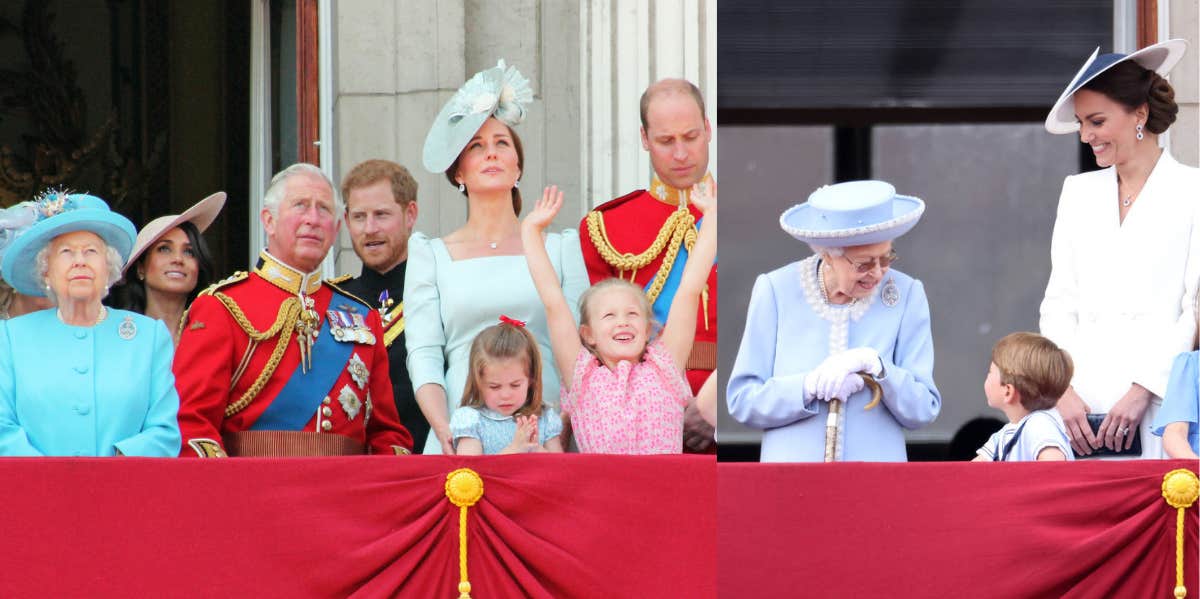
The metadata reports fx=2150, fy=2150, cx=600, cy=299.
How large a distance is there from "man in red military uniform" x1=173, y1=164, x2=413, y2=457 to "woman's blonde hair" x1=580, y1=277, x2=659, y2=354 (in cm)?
55

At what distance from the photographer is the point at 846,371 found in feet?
17.3

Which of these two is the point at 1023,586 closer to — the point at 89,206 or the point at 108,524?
the point at 108,524

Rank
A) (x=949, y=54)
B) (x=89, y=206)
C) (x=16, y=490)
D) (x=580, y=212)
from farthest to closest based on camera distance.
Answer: (x=949, y=54) < (x=580, y=212) < (x=89, y=206) < (x=16, y=490)

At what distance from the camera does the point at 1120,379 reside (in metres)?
5.56

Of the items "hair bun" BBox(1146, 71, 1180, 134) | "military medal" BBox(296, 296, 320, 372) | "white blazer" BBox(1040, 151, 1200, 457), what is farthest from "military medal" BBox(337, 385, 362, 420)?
"hair bun" BBox(1146, 71, 1180, 134)

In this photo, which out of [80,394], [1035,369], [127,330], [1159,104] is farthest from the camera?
[1159,104]

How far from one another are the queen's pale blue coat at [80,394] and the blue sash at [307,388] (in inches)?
10.5

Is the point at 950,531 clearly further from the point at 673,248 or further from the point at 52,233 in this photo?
the point at 52,233

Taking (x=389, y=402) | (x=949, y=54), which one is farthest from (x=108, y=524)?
(x=949, y=54)

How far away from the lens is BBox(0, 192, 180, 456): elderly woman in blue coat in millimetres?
5078

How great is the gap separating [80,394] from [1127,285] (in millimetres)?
2681

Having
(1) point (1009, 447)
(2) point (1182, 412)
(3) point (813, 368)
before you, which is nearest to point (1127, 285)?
(2) point (1182, 412)

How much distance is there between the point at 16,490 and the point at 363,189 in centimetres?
131

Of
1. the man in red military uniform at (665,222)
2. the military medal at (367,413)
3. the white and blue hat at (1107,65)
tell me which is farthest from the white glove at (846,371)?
the military medal at (367,413)
